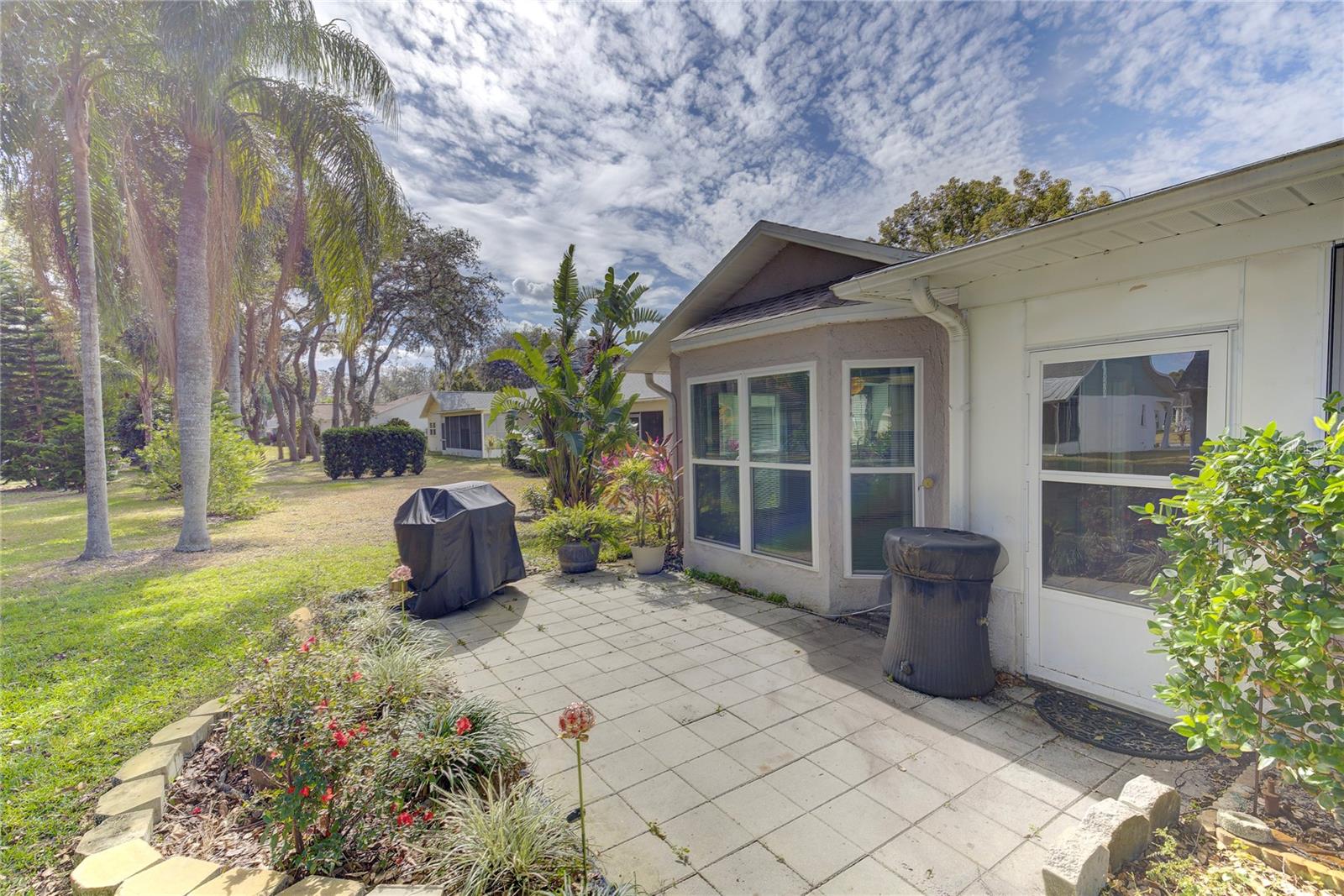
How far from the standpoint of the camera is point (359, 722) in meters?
2.77

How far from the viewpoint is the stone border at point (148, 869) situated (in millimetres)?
2037

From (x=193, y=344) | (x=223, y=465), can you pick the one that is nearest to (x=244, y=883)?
(x=193, y=344)

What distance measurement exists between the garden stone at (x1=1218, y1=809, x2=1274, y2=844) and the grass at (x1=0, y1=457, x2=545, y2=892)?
469cm

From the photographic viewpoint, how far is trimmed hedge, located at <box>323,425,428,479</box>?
19516 millimetres

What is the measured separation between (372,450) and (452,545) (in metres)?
16.7

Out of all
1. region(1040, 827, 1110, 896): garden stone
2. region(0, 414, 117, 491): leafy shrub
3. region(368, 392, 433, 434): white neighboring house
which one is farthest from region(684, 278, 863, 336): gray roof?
region(368, 392, 433, 434): white neighboring house

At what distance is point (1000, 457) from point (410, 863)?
4225 millimetres

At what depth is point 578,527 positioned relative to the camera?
7.35m

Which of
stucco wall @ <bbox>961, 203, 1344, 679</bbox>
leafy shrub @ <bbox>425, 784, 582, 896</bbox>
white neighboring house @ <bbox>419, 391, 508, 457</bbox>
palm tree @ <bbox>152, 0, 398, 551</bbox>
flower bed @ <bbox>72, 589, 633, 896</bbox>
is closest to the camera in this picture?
leafy shrub @ <bbox>425, 784, 582, 896</bbox>

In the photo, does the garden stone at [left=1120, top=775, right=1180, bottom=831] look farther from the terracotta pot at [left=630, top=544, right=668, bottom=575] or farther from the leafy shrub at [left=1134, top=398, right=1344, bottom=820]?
the terracotta pot at [left=630, top=544, right=668, bottom=575]

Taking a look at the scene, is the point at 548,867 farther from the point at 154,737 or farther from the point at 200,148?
the point at 200,148

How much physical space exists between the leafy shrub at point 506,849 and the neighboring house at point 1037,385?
3.40 metres

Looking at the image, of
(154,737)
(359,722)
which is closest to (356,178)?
(154,737)

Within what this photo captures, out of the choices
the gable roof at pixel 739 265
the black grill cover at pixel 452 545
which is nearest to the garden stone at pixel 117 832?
the black grill cover at pixel 452 545
